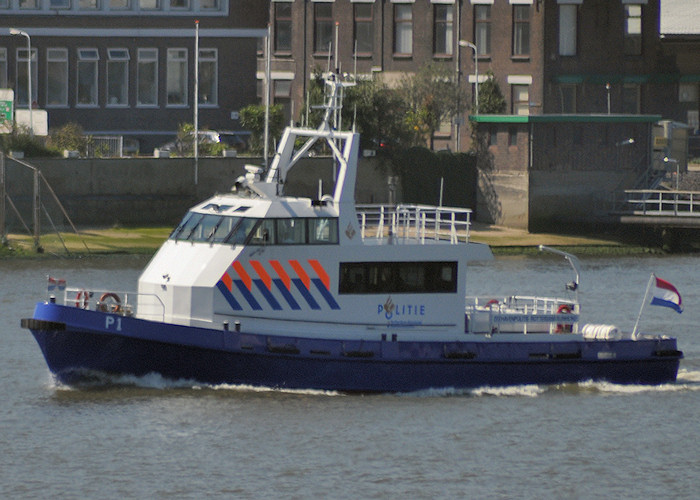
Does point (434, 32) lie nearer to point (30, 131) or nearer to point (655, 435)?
point (30, 131)

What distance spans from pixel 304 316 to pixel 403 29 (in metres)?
43.4

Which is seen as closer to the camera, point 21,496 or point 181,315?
point 21,496

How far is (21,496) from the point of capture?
23.1m

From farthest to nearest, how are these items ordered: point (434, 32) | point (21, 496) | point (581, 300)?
point (434, 32) → point (581, 300) → point (21, 496)

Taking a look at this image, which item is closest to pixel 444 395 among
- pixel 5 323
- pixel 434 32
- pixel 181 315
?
pixel 181 315

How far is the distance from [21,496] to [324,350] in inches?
289

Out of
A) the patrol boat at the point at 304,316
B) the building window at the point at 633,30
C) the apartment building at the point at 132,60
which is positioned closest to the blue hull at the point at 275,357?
the patrol boat at the point at 304,316

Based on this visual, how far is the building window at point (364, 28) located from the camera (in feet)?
231

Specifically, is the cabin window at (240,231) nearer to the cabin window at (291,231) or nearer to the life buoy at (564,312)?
the cabin window at (291,231)

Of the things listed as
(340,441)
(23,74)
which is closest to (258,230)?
(340,441)

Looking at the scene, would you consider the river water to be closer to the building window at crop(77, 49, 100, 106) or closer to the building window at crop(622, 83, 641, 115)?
the building window at crop(77, 49, 100, 106)

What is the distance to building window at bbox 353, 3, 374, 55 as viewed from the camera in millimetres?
70312

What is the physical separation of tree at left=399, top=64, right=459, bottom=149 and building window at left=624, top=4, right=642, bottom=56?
29.8ft

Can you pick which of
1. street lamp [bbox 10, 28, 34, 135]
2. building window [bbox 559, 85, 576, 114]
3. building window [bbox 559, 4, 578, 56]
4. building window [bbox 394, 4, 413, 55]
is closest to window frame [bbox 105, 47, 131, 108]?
street lamp [bbox 10, 28, 34, 135]
